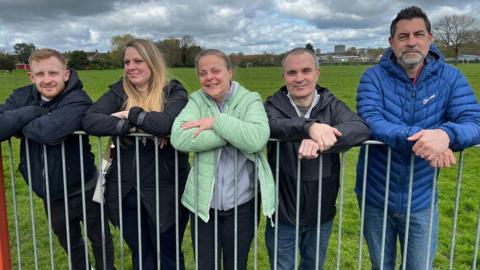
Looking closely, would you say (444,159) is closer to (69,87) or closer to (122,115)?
(122,115)

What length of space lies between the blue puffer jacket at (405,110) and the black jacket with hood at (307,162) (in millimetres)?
206

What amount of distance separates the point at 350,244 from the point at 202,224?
2699 mm

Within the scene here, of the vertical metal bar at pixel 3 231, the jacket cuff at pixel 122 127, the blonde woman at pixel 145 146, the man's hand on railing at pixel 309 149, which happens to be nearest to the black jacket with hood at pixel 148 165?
the blonde woman at pixel 145 146

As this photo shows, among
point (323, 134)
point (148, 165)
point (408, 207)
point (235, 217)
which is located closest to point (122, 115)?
point (148, 165)

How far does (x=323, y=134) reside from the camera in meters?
2.79

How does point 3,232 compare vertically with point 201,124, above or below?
below

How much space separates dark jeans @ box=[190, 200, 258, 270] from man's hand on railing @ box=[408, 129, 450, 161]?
4.09ft

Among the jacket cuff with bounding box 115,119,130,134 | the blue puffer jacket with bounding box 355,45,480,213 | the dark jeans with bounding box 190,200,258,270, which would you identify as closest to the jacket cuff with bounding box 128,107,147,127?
the jacket cuff with bounding box 115,119,130,134

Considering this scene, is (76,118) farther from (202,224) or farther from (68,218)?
(202,224)

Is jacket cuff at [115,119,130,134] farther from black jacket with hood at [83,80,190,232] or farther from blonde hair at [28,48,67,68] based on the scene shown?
blonde hair at [28,48,67,68]

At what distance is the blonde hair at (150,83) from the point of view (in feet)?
11.0

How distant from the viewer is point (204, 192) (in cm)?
313

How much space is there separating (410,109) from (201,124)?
4.94 ft

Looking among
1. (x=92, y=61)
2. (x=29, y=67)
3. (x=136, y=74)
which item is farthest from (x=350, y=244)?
(x=92, y=61)
